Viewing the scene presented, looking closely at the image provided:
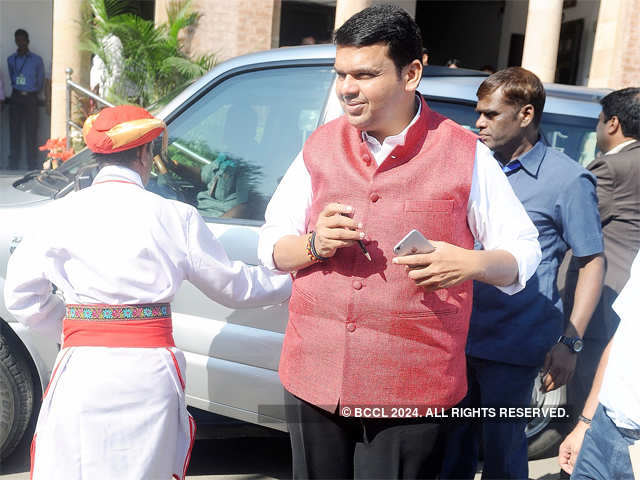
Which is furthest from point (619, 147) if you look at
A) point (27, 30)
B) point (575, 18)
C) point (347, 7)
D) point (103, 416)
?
point (575, 18)

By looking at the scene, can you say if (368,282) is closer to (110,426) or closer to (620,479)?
(620,479)

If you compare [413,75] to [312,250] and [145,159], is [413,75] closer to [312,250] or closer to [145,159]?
[312,250]

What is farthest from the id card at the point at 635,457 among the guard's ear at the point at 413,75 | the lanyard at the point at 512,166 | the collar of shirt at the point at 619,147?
the collar of shirt at the point at 619,147

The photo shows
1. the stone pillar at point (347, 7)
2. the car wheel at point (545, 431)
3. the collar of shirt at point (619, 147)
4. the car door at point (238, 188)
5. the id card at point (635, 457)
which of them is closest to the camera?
the id card at point (635, 457)

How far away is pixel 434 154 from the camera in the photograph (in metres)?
2.10

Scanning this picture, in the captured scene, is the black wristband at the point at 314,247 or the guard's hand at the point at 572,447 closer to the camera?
the black wristband at the point at 314,247

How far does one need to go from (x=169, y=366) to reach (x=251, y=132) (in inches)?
56.7

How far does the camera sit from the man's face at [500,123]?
292 centimetres

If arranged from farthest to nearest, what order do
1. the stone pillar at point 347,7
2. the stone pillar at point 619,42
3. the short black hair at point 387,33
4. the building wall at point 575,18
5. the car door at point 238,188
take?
the building wall at point 575,18
the stone pillar at point 619,42
the stone pillar at point 347,7
the car door at point 238,188
the short black hair at point 387,33

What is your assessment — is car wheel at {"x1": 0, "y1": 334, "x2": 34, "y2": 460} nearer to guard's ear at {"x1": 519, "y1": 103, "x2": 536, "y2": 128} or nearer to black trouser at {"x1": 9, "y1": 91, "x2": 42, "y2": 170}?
guard's ear at {"x1": 519, "y1": 103, "x2": 536, "y2": 128}

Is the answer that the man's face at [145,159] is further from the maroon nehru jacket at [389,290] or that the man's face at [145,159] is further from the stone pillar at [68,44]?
the stone pillar at [68,44]

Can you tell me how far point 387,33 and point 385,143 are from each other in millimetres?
320

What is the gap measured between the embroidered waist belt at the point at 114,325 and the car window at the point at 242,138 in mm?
1080

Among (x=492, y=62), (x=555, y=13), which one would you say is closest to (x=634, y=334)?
(x=555, y=13)
